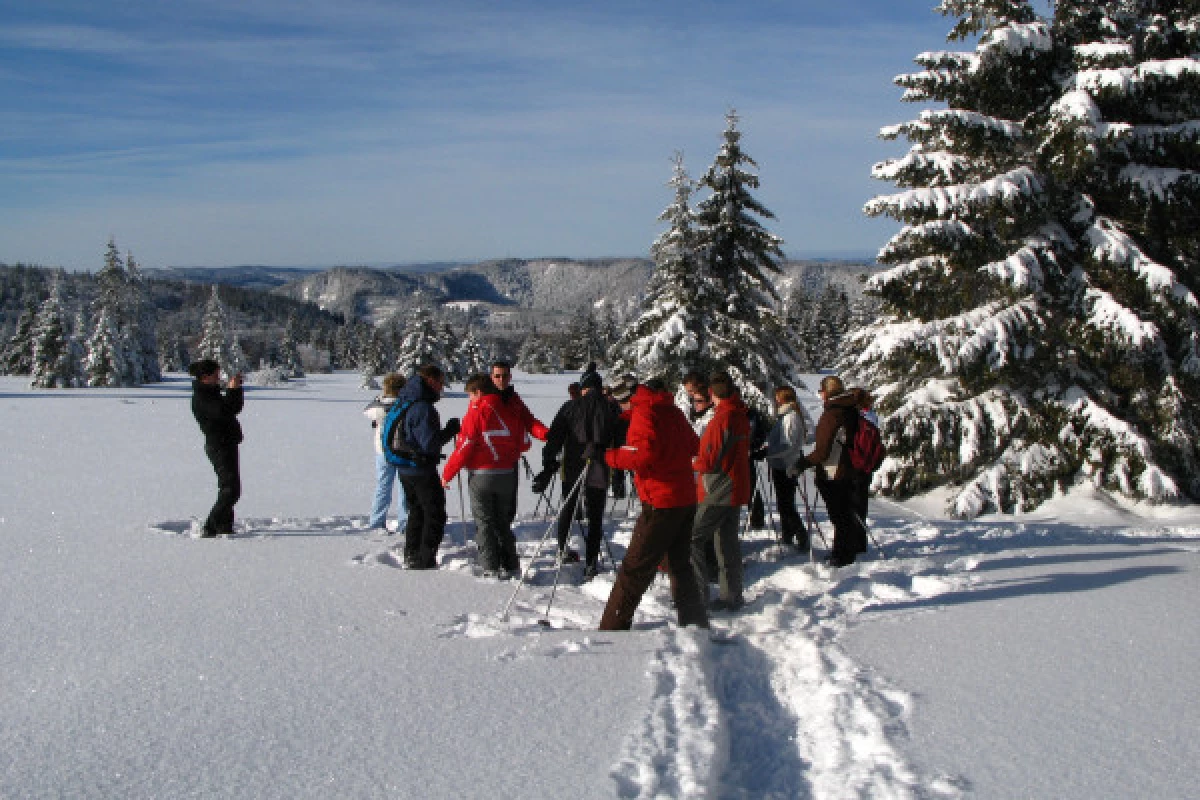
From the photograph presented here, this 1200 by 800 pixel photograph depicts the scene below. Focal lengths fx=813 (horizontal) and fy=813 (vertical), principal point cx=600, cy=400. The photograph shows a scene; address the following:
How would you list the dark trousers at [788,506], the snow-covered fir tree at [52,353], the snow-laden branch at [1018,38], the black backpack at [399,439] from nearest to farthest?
the black backpack at [399,439] → the dark trousers at [788,506] → the snow-laden branch at [1018,38] → the snow-covered fir tree at [52,353]

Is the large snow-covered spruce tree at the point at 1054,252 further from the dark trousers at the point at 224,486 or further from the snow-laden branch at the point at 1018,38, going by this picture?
the dark trousers at the point at 224,486

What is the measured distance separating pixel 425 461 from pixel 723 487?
9.10ft

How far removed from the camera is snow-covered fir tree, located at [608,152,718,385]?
66.7ft

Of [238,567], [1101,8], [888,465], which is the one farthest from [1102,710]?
[1101,8]

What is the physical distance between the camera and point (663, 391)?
6094 mm

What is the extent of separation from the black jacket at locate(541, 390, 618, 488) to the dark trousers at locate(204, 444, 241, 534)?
3.54m

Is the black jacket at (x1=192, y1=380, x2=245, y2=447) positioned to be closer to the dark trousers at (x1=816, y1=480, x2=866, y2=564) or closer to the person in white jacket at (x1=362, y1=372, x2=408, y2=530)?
the person in white jacket at (x1=362, y1=372, x2=408, y2=530)

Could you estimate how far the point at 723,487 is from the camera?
6746 millimetres

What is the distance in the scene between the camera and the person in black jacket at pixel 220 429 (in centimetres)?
842

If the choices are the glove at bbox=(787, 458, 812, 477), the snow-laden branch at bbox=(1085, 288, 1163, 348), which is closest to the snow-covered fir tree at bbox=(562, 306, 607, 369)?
the snow-laden branch at bbox=(1085, 288, 1163, 348)

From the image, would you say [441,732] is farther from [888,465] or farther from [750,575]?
[888,465]

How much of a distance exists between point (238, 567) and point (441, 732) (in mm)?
4170

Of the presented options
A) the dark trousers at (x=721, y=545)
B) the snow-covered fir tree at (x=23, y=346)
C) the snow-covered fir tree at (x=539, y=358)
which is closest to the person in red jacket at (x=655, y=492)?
the dark trousers at (x=721, y=545)

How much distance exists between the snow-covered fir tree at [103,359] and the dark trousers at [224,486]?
5151 cm
